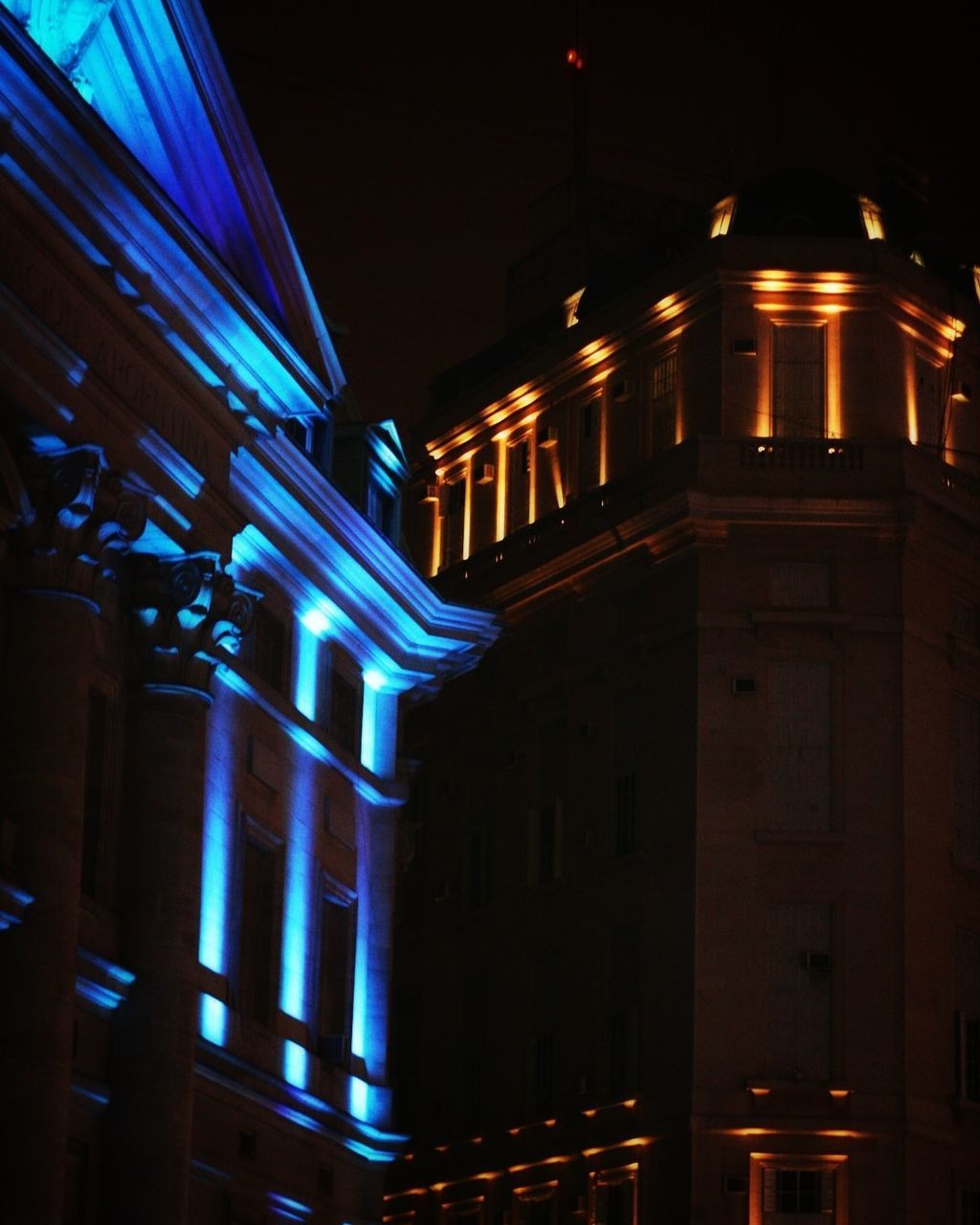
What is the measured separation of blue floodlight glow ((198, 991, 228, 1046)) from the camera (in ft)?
148

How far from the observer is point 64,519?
40.4 m

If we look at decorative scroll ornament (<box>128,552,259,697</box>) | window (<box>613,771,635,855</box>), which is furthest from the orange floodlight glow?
decorative scroll ornament (<box>128,552,259,697</box>)

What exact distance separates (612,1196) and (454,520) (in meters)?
20.3

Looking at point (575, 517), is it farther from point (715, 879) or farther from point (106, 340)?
point (106, 340)

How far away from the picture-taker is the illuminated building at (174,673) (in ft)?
129

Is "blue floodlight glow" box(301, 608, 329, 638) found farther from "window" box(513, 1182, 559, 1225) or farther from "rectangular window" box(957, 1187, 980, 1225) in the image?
"rectangular window" box(957, 1187, 980, 1225)

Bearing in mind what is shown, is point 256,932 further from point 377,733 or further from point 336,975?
point 377,733

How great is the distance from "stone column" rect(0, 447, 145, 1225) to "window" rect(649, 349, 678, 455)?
2753 centimetres

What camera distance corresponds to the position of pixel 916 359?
67.9 m

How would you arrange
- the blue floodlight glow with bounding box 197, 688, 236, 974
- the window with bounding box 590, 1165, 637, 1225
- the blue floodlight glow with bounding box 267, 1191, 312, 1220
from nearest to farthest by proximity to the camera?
the blue floodlight glow with bounding box 197, 688, 236, 974, the blue floodlight glow with bounding box 267, 1191, 312, 1220, the window with bounding box 590, 1165, 637, 1225

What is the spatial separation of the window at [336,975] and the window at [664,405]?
1867cm

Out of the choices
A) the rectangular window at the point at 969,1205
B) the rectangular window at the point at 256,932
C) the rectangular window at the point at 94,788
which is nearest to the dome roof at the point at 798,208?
the rectangular window at the point at 969,1205

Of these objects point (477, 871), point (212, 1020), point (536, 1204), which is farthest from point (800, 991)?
point (212, 1020)

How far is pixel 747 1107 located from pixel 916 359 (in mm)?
17963
